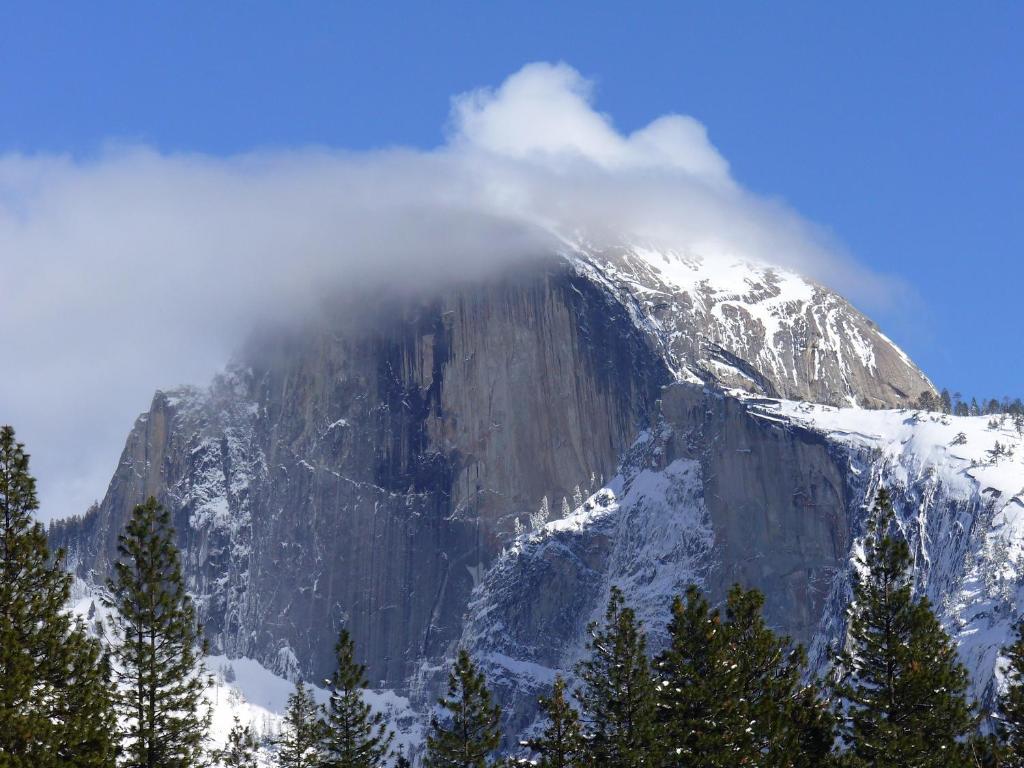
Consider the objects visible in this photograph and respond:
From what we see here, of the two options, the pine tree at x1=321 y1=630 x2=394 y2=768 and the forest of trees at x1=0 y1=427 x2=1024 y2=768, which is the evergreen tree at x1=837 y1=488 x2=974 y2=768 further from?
the pine tree at x1=321 y1=630 x2=394 y2=768

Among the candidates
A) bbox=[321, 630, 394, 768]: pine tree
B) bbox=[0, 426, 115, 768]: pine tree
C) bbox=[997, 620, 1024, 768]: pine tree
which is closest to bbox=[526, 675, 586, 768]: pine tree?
bbox=[321, 630, 394, 768]: pine tree

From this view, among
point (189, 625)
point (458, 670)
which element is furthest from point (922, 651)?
point (189, 625)

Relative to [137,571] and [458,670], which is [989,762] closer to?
[458,670]

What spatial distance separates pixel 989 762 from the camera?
82.6 metres

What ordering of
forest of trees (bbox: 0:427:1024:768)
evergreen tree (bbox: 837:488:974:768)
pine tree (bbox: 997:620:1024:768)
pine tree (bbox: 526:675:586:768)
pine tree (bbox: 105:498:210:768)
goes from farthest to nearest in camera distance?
pine tree (bbox: 526:675:586:768) < pine tree (bbox: 997:620:1024:768) < evergreen tree (bbox: 837:488:974:768) < pine tree (bbox: 105:498:210:768) < forest of trees (bbox: 0:427:1024:768)

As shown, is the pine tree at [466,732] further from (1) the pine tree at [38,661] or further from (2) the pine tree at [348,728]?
(1) the pine tree at [38,661]

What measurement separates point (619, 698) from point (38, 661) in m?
32.0

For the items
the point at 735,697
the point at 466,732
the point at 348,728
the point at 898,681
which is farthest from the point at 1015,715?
the point at 348,728

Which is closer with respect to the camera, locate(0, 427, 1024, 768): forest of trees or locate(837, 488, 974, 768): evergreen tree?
locate(0, 427, 1024, 768): forest of trees

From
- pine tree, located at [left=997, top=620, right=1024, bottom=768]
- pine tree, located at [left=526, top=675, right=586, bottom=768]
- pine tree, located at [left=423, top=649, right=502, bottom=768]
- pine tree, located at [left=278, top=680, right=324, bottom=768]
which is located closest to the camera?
pine tree, located at [left=997, top=620, right=1024, bottom=768]

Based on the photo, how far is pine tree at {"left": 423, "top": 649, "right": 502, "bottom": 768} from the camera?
294 ft

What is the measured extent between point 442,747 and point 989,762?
83.7ft

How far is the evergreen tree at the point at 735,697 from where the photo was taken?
269ft

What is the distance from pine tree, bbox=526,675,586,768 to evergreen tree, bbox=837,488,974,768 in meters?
12.3
